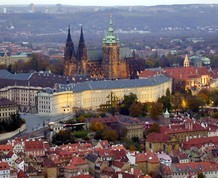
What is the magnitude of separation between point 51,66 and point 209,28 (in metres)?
117

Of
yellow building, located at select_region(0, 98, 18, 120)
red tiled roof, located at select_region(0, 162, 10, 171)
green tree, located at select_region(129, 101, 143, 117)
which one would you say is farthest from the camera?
green tree, located at select_region(129, 101, 143, 117)

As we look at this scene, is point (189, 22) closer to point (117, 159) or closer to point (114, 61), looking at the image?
point (114, 61)

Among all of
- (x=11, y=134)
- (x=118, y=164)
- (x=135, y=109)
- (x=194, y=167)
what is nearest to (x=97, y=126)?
(x=11, y=134)

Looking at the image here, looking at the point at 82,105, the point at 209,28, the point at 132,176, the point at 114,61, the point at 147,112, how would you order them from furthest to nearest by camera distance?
the point at 209,28 < the point at 114,61 < the point at 82,105 < the point at 147,112 < the point at 132,176

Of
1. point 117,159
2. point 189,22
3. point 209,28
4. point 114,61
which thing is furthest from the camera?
point 189,22

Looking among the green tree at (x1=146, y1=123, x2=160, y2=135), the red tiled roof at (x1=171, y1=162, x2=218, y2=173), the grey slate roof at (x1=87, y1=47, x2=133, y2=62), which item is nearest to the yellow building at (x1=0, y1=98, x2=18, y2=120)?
the green tree at (x1=146, y1=123, x2=160, y2=135)

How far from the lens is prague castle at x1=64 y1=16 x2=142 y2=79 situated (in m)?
59.6

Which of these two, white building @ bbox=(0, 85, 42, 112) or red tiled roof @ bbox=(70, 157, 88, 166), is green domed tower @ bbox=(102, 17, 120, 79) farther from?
red tiled roof @ bbox=(70, 157, 88, 166)

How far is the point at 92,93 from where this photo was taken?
52469mm

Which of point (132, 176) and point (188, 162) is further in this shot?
point (188, 162)

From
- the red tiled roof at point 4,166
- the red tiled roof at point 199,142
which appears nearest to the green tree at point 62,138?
the red tiled roof at point 199,142

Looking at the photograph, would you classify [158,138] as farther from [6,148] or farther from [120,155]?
[6,148]

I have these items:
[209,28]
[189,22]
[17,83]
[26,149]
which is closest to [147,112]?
[17,83]

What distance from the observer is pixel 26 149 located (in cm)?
3653
